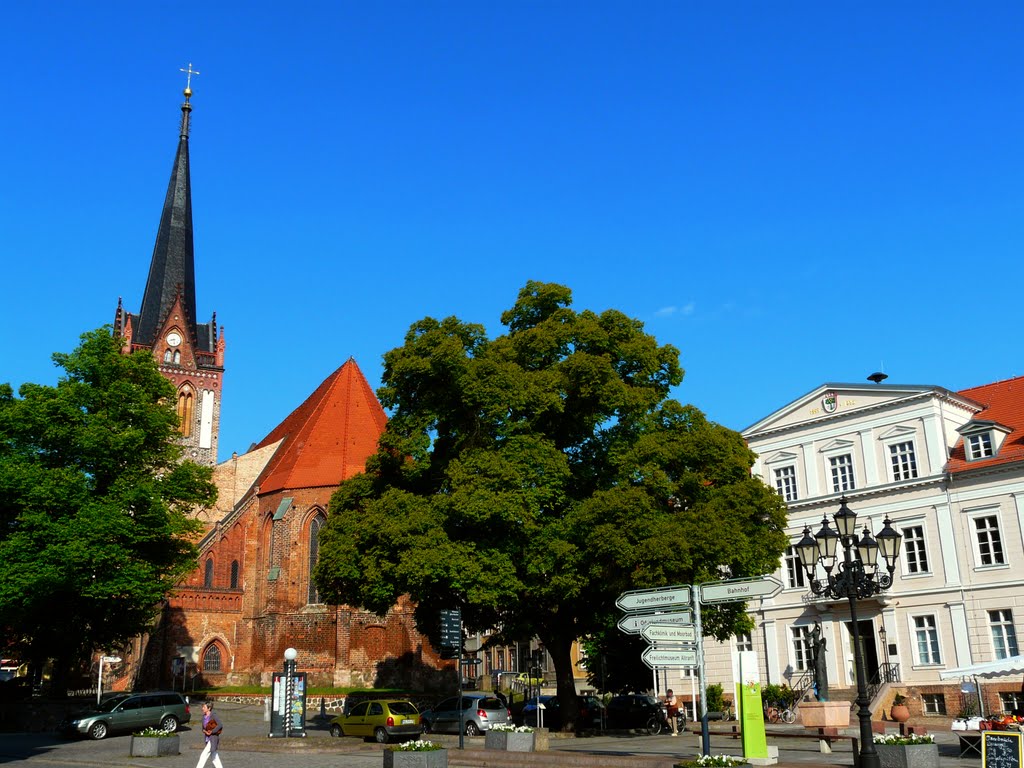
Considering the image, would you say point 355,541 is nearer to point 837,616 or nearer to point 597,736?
point 597,736

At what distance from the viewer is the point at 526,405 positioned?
2703 cm

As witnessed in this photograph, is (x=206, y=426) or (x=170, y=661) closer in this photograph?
(x=170, y=661)

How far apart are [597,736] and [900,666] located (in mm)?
12039

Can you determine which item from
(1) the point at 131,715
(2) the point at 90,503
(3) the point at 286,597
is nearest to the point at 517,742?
(1) the point at 131,715

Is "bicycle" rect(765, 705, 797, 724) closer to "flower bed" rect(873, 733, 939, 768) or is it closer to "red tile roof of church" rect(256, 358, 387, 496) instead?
"flower bed" rect(873, 733, 939, 768)

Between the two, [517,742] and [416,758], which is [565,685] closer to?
[517,742]

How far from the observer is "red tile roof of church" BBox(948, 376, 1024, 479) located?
3312 cm

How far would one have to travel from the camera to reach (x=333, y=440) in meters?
50.3

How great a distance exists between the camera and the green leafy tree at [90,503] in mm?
31281

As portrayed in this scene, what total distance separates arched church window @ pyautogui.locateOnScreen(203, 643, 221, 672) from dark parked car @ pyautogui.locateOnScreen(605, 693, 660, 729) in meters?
25.1

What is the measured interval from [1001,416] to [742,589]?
26.6m

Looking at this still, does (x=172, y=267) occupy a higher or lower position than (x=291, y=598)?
higher

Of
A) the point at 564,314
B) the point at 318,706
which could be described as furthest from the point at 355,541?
the point at 318,706

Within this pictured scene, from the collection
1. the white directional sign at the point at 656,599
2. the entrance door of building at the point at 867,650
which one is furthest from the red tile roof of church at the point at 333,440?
the white directional sign at the point at 656,599
